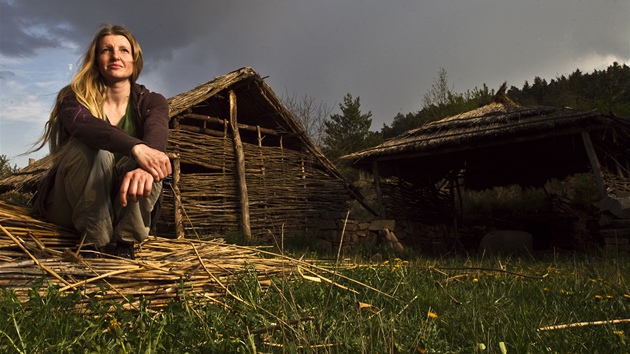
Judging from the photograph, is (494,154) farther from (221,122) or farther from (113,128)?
(113,128)

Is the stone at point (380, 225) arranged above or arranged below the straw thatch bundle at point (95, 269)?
below

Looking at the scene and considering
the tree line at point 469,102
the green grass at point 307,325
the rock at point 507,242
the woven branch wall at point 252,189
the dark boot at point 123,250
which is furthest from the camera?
the tree line at point 469,102

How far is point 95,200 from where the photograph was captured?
2.15m

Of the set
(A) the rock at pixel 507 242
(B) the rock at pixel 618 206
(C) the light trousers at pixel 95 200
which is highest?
(C) the light trousers at pixel 95 200

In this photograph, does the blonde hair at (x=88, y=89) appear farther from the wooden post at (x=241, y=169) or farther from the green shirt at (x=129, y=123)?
the wooden post at (x=241, y=169)

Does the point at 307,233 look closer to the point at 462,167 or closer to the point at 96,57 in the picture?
the point at 462,167

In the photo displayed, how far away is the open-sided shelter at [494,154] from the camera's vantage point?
301 inches

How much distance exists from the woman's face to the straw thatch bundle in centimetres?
86

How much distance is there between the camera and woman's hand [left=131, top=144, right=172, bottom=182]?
1.99 meters

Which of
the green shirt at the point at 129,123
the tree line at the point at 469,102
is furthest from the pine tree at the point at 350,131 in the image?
the green shirt at the point at 129,123

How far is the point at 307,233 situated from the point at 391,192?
2248 millimetres

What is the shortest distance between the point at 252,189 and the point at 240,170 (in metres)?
0.55

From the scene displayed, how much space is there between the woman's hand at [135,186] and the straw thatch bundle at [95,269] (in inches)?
12.5

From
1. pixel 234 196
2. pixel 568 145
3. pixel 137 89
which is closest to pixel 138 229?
pixel 137 89
